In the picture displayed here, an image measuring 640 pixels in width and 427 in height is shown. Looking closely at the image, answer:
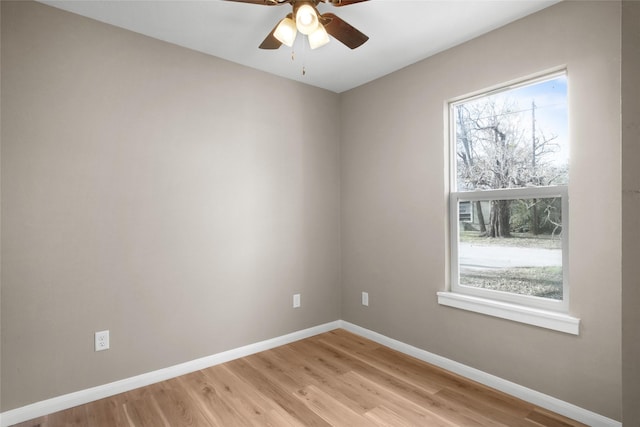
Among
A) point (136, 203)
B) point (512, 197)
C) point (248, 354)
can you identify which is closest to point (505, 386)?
point (512, 197)

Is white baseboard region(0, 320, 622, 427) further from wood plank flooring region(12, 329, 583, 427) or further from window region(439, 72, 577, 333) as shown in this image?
window region(439, 72, 577, 333)

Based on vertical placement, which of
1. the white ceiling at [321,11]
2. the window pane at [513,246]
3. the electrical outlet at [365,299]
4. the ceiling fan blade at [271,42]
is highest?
the white ceiling at [321,11]

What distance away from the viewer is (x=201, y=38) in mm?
2537

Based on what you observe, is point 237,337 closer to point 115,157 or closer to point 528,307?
point 115,157

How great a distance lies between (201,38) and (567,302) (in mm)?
3091

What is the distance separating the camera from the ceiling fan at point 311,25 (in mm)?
1738

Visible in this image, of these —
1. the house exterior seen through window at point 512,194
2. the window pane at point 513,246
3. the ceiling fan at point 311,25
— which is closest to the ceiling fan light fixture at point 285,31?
the ceiling fan at point 311,25

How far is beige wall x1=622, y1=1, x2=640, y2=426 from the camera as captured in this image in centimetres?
63

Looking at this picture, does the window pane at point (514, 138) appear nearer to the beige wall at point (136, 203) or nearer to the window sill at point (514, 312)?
the window sill at point (514, 312)

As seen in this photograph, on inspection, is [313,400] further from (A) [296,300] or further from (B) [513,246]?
(B) [513,246]

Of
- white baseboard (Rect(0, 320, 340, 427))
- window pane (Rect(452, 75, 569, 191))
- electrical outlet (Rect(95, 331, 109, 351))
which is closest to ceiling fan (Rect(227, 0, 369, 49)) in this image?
window pane (Rect(452, 75, 569, 191))

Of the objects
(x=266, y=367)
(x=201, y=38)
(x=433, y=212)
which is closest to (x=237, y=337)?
(x=266, y=367)

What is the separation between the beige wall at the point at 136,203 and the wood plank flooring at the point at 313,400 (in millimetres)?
242

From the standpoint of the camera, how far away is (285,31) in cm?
188
